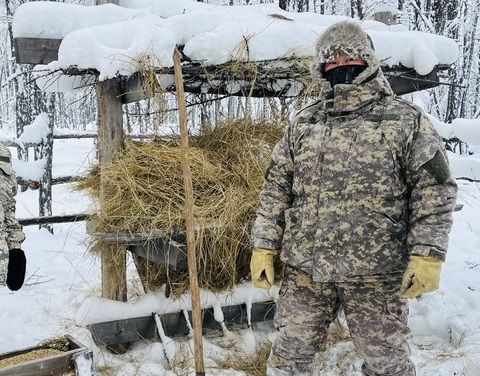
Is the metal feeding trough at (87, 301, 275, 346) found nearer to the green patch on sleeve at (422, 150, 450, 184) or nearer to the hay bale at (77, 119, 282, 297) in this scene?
the hay bale at (77, 119, 282, 297)

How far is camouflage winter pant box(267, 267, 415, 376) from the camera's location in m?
2.41

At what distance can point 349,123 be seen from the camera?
243 centimetres

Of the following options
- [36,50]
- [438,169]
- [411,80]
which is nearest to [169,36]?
[36,50]

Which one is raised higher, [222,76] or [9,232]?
[222,76]

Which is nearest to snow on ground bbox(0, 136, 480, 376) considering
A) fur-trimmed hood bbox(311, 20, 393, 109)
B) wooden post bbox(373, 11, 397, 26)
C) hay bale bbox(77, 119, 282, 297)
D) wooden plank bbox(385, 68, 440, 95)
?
hay bale bbox(77, 119, 282, 297)

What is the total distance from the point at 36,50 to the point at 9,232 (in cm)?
130

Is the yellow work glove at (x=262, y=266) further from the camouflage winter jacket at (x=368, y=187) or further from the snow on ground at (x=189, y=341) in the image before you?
the snow on ground at (x=189, y=341)

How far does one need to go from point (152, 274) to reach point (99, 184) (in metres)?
0.83

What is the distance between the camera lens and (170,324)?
12.7ft

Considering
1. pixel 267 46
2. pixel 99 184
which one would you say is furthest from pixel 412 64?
pixel 99 184

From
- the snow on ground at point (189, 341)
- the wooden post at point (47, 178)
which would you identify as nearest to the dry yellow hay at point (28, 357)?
the snow on ground at point (189, 341)

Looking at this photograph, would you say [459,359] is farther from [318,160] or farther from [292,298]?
[318,160]

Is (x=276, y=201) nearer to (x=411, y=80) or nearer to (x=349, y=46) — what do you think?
(x=349, y=46)

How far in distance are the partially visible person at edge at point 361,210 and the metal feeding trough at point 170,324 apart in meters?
1.50
